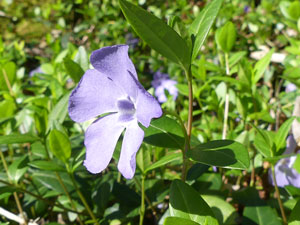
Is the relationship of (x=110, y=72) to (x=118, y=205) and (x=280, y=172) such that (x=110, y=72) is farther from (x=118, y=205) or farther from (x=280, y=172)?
(x=280, y=172)

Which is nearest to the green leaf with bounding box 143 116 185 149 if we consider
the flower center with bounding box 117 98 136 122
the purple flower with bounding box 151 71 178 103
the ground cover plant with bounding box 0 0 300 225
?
the ground cover plant with bounding box 0 0 300 225

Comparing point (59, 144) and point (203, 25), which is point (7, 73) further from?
point (203, 25)

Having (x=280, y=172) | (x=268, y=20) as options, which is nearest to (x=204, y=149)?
(x=280, y=172)

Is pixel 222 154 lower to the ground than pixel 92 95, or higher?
lower

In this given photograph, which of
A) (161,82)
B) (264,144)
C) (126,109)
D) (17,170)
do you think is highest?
(126,109)

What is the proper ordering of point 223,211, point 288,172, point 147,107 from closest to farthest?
point 147,107
point 223,211
point 288,172

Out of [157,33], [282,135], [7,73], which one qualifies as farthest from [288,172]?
[7,73]

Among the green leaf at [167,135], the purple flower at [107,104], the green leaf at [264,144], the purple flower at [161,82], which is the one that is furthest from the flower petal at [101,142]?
the purple flower at [161,82]

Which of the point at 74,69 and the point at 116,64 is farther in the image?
the point at 74,69
